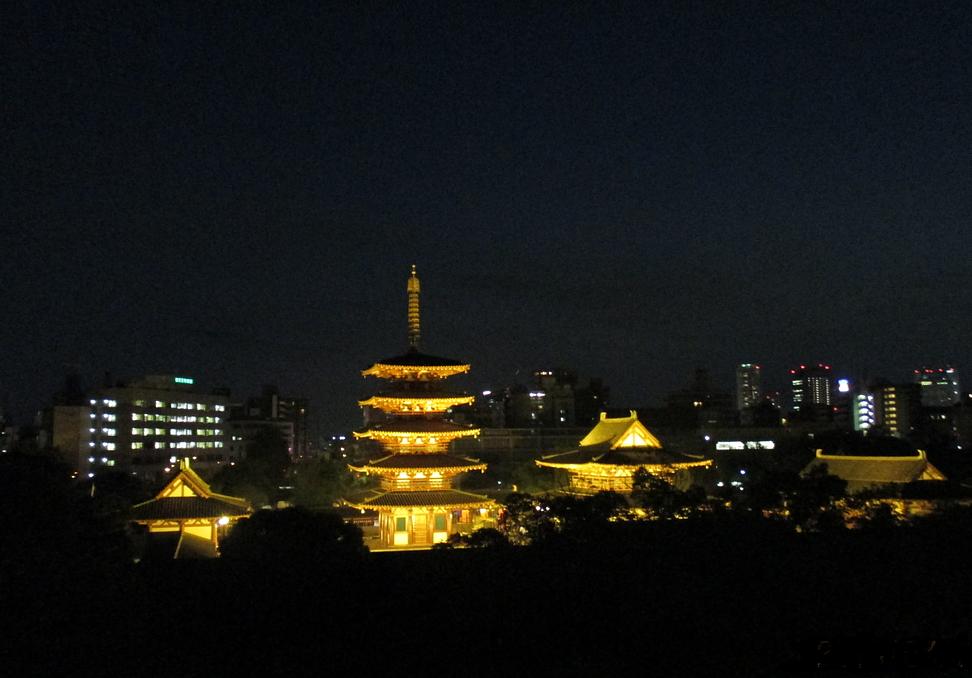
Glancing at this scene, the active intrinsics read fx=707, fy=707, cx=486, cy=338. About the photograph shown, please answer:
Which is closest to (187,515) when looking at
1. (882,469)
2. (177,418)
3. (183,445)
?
(882,469)

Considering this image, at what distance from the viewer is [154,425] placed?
227 ft

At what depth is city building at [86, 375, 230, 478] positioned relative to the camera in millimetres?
65062

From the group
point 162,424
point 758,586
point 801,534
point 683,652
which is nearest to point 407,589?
point 683,652

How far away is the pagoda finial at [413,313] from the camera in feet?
101

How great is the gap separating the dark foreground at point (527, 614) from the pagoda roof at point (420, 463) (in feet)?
43.1

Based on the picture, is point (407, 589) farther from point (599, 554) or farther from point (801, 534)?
point (801, 534)

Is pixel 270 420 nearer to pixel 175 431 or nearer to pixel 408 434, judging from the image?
pixel 175 431

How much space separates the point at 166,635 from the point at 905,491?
25533 millimetres

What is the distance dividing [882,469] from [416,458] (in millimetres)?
20971

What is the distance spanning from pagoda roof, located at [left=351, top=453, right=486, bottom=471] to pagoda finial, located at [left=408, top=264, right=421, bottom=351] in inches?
198

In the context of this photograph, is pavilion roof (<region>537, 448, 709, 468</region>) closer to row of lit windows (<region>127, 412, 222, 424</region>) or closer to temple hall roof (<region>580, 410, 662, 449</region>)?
temple hall roof (<region>580, 410, 662, 449</region>)

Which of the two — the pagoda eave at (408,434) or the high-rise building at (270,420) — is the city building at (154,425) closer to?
the high-rise building at (270,420)

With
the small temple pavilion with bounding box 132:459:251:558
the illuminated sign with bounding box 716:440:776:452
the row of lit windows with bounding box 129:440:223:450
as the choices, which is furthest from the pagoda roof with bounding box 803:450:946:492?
the row of lit windows with bounding box 129:440:223:450

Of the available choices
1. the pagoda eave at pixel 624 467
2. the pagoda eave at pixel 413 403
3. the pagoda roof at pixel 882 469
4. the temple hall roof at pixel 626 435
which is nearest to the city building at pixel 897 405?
the pagoda roof at pixel 882 469
